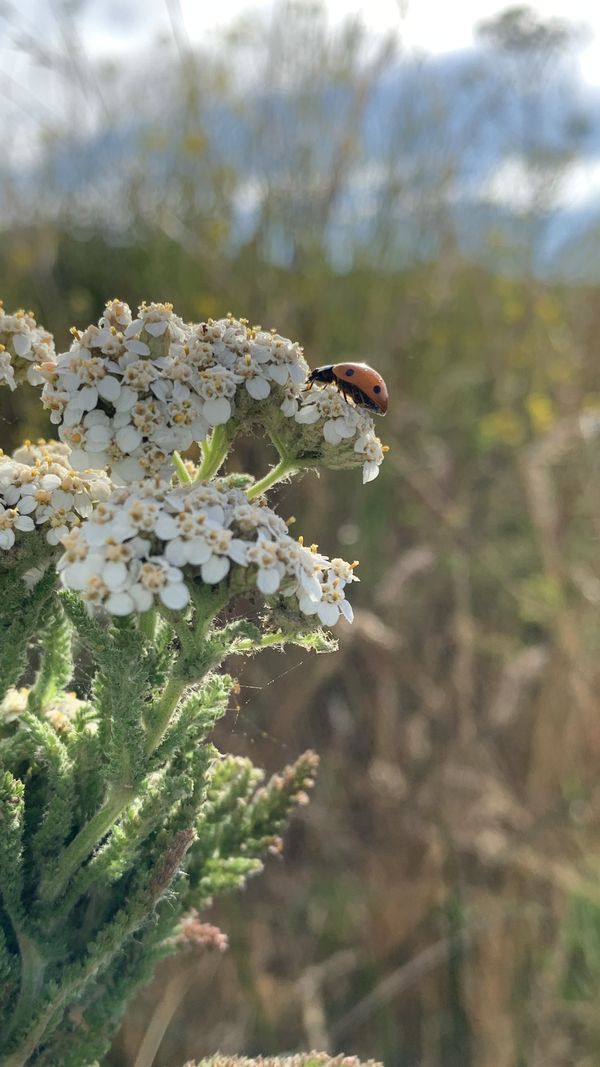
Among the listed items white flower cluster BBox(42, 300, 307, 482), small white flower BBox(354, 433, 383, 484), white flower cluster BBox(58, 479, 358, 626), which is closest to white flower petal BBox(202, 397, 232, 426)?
white flower cluster BBox(42, 300, 307, 482)

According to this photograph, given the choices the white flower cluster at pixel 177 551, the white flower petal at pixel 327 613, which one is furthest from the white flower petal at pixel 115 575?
the white flower petal at pixel 327 613

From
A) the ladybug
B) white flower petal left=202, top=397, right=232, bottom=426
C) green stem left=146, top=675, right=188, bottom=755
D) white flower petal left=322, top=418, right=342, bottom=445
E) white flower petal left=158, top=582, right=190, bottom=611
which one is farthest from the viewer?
the ladybug

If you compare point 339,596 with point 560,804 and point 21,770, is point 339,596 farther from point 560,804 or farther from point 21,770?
point 560,804

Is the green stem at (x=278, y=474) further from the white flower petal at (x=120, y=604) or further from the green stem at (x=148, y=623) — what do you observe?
the white flower petal at (x=120, y=604)

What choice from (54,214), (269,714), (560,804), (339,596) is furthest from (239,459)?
(54,214)

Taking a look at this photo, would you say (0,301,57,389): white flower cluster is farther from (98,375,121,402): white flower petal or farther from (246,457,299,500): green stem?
(246,457,299,500): green stem
